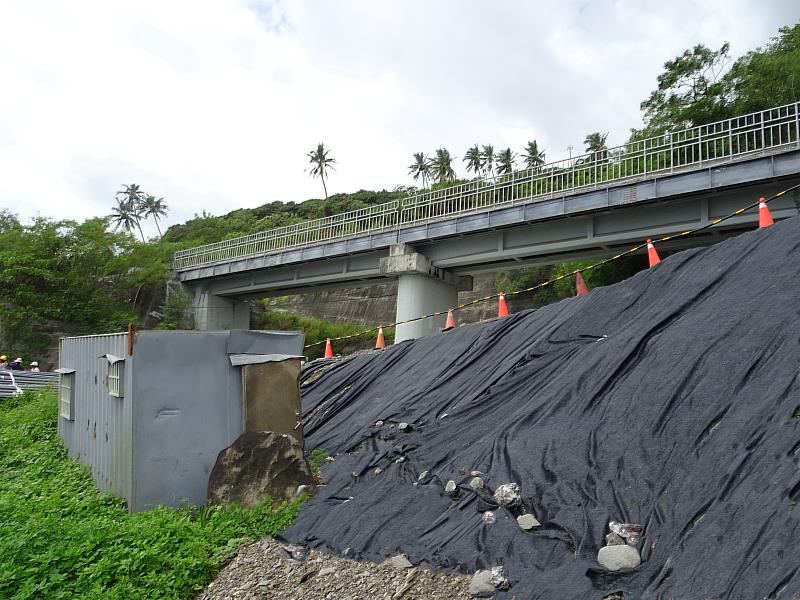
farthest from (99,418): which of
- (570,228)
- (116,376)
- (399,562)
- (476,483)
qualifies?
(570,228)

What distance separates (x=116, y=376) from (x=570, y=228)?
13.6 m

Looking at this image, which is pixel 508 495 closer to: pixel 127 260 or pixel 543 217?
pixel 543 217

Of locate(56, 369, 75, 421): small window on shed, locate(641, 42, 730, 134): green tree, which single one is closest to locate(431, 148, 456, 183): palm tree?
locate(641, 42, 730, 134): green tree

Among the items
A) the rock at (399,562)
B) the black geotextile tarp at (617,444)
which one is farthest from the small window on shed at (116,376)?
the rock at (399,562)

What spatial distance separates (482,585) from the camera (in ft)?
13.0

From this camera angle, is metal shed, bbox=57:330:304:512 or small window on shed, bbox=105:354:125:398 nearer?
metal shed, bbox=57:330:304:512

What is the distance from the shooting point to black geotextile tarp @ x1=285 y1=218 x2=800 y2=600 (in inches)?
147

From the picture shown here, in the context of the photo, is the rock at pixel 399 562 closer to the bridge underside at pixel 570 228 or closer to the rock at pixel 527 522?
the rock at pixel 527 522

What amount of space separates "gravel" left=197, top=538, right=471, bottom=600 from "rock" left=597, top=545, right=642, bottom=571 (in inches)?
37.5

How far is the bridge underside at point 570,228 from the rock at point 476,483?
38.2 ft

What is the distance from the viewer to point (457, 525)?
4.80 meters

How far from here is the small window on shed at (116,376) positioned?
22.2 feet

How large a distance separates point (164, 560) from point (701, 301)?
632 cm

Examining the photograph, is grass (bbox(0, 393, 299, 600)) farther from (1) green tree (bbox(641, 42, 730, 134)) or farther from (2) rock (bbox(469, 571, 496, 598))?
(1) green tree (bbox(641, 42, 730, 134))
